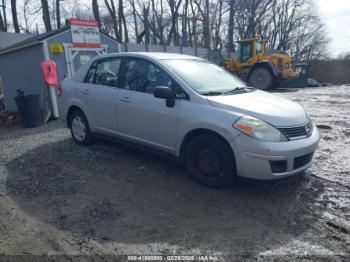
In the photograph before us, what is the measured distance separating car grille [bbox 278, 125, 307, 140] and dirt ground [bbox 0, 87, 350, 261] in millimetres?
724

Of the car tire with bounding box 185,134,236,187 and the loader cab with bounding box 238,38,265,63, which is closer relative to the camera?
the car tire with bounding box 185,134,236,187

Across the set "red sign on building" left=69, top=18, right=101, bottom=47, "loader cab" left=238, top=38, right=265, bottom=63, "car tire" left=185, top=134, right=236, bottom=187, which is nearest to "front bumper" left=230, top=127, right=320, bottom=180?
"car tire" left=185, top=134, right=236, bottom=187

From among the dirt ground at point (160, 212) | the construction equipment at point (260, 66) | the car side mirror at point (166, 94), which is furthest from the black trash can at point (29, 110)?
the construction equipment at point (260, 66)

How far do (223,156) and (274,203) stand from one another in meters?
0.80

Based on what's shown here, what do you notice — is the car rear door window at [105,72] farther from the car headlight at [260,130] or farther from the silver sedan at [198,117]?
the car headlight at [260,130]

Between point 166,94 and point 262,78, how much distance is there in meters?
13.9

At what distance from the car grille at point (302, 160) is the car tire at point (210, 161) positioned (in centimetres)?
75

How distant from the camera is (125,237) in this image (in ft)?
9.54

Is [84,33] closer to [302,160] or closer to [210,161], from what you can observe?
[210,161]

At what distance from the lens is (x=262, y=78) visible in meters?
16.7

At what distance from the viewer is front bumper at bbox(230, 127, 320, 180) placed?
3.40 metres

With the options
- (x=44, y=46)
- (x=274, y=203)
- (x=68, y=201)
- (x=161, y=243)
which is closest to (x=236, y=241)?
(x=161, y=243)

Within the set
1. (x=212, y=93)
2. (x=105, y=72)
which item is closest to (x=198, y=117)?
(x=212, y=93)

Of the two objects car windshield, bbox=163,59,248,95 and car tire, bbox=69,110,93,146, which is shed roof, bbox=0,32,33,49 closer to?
car tire, bbox=69,110,93,146
